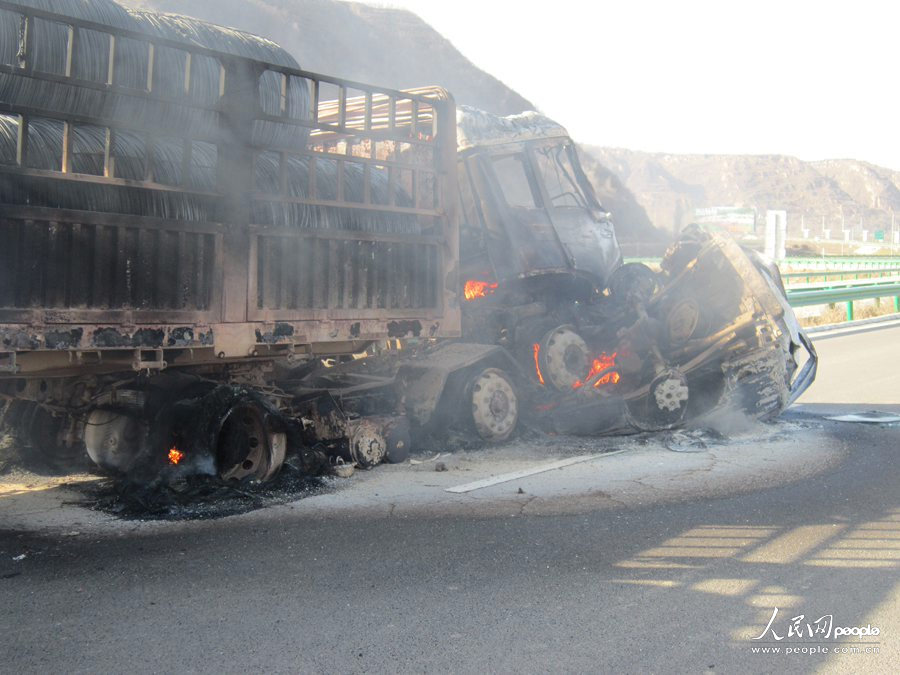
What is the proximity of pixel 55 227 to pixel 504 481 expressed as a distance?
3576 millimetres

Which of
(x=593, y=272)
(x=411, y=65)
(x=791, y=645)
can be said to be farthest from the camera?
(x=411, y=65)

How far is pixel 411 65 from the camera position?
6047 cm

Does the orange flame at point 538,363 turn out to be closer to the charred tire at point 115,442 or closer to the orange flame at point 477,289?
the orange flame at point 477,289

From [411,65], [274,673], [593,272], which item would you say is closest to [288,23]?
[411,65]

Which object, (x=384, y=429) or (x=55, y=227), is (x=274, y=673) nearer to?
(x=55, y=227)

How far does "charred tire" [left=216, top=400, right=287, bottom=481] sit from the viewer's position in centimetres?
638

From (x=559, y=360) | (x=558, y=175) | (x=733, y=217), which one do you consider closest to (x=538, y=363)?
(x=559, y=360)

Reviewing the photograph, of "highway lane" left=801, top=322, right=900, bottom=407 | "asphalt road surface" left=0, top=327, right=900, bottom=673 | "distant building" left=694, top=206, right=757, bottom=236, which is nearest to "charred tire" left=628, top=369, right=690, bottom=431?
"asphalt road surface" left=0, top=327, right=900, bottom=673

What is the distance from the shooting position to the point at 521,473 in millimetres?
7141

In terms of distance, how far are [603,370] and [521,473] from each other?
A: 81.1 inches

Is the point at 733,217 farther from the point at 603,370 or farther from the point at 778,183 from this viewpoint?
the point at 778,183

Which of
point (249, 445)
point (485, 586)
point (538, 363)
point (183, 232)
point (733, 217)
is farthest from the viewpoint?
point (733, 217)

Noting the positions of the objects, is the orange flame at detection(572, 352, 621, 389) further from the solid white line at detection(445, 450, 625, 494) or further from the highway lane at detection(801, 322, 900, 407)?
the highway lane at detection(801, 322, 900, 407)

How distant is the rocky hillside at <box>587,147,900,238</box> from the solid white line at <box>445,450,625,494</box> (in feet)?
455
